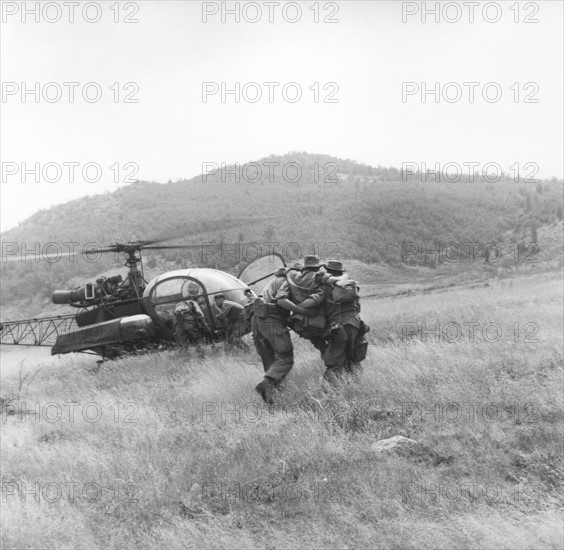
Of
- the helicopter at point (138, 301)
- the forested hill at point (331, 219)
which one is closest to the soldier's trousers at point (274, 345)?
the helicopter at point (138, 301)

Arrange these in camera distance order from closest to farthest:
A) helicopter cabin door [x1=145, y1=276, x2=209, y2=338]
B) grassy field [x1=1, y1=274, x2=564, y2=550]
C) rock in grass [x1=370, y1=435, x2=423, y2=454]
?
1. grassy field [x1=1, y1=274, x2=564, y2=550]
2. rock in grass [x1=370, y1=435, x2=423, y2=454]
3. helicopter cabin door [x1=145, y1=276, x2=209, y2=338]

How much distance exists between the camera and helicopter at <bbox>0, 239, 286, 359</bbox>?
14.4 meters

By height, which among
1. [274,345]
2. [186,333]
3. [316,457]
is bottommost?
[316,457]

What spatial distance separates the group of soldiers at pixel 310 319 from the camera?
1005cm

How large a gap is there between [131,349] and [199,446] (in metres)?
6.48

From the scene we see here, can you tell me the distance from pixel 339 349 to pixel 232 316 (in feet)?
14.7

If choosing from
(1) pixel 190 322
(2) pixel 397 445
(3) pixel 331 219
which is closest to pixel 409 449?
(2) pixel 397 445

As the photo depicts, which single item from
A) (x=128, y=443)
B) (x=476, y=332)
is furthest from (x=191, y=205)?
(x=128, y=443)

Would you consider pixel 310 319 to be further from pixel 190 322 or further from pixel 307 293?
pixel 190 322

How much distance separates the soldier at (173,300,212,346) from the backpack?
16.6ft

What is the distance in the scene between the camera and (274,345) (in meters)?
10.4

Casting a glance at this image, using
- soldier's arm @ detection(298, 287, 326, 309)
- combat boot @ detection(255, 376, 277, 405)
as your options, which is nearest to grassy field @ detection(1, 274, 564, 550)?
combat boot @ detection(255, 376, 277, 405)

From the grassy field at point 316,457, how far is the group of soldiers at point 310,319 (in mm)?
405

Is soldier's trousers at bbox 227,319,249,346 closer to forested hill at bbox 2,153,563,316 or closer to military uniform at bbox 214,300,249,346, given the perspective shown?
military uniform at bbox 214,300,249,346
